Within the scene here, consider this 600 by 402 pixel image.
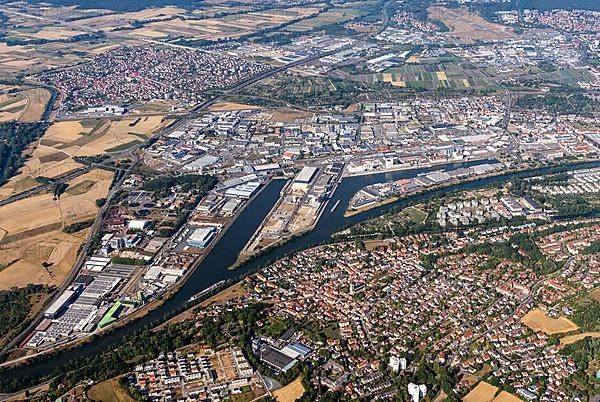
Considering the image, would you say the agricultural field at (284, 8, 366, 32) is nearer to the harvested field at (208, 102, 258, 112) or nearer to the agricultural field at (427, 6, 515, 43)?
the agricultural field at (427, 6, 515, 43)

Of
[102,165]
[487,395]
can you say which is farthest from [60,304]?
[487,395]

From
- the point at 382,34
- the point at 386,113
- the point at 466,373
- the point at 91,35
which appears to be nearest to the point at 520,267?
the point at 466,373

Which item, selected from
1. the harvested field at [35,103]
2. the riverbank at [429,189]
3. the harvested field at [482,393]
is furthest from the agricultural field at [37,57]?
the harvested field at [482,393]

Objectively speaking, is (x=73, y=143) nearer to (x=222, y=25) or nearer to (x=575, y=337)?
(x=575, y=337)

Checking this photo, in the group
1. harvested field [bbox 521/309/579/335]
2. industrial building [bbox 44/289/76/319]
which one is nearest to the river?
industrial building [bbox 44/289/76/319]

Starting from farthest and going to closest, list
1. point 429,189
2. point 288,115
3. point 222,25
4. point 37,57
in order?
point 222,25
point 37,57
point 288,115
point 429,189

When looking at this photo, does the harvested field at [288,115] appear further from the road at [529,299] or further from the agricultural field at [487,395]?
the agricultural field at [487,395]
